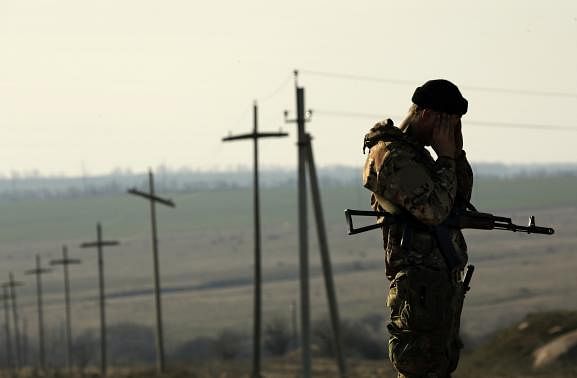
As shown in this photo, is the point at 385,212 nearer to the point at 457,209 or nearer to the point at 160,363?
the point at 457,209

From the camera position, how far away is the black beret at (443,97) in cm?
706

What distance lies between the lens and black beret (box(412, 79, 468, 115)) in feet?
23.2

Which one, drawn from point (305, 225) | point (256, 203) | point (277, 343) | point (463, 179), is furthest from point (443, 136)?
point (277, 343)

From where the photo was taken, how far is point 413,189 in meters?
6.96

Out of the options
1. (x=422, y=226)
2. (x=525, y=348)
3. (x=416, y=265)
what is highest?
(x=422, y=226)

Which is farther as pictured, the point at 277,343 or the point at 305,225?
the point at 277,343

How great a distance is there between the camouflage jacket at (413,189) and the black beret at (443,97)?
0.25 metres

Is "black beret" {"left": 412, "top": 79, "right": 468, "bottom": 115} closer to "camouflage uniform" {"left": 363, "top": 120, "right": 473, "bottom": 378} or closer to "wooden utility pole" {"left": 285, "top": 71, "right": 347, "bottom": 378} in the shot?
"camouflage uniform" {"left": 363, "top": 120, "right": 473, "bottom": 378}

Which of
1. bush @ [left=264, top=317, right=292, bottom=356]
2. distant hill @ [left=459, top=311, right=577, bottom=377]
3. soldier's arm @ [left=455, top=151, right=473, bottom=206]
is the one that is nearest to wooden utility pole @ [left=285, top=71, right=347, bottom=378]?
distant hill @ [left=459, top=311, right=577, bottom=377]

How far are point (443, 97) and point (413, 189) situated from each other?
526mm

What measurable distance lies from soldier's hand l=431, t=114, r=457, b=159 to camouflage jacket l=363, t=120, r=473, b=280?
0.04 metres

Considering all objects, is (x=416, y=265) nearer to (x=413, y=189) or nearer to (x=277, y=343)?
(x=413, y=189)

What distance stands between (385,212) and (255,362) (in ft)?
116

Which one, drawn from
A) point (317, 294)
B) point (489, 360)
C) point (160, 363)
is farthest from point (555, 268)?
point (489, 360)
